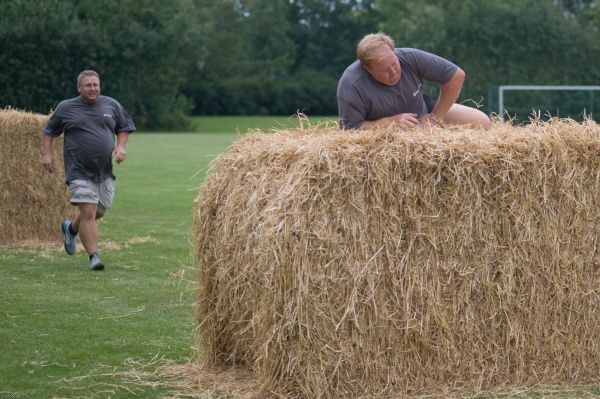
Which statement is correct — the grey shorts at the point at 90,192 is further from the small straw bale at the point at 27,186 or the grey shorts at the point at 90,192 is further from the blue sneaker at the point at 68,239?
the small straw bale at the point at 27,186

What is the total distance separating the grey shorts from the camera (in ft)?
34.9

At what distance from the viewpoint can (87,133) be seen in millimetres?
10773

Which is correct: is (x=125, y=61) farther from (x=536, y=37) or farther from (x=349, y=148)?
(x=349, y=148)

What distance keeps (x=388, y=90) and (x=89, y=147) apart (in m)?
4.65

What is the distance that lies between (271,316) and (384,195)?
92cm

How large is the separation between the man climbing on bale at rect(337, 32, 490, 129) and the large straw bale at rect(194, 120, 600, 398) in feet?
1.10

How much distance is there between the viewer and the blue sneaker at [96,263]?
34.8 feet

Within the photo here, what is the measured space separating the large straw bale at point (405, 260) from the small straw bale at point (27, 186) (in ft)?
21.9

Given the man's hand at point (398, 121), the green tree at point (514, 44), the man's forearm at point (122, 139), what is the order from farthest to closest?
the green tree at point (514, 44) < the man's forearm at point (122, 139) < the man's hand at point (398, 121)

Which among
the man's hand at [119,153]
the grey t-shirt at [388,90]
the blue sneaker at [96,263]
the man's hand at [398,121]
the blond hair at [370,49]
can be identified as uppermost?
the blond hair at [370,49]

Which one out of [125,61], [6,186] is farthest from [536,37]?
[6,186]

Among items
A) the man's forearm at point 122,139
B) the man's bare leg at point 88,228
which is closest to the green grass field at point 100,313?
the man's bare leg at point 88,228

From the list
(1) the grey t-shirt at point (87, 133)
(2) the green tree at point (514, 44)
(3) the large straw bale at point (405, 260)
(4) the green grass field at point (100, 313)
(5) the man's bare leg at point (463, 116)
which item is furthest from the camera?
(2) the green tree at point (514, 44)

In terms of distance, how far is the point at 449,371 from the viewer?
6.18m
